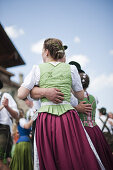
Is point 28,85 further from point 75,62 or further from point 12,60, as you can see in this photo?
point 12,60

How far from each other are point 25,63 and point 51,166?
8.83 metres

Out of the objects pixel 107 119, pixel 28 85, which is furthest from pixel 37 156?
pixel 107 119

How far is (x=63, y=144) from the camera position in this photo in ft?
4.58

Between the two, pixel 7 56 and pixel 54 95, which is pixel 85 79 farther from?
pixel 7 56

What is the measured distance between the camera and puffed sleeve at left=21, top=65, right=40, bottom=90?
162 centimetres

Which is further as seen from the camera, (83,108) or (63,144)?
(83,108)

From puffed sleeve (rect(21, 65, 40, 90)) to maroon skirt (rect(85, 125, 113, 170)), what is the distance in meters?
1.00

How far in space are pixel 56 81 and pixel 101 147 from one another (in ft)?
3.55

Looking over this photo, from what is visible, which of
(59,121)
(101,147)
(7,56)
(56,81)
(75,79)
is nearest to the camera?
(59,121)

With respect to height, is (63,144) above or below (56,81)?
below

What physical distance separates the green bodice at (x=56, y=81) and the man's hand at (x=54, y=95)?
0.05 meters

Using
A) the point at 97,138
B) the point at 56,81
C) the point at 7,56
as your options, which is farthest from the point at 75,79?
the point at 7,56

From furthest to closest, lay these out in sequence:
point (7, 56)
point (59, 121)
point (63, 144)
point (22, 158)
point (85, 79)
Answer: point (7, 56) < point (22, 158) < point (85, 79) < point (59, 121) < point (63, 144)

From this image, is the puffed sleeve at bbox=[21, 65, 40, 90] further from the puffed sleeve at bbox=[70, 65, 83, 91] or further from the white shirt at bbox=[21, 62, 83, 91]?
the puffed sleeve at bbox=[70, 65, 83, 91]
